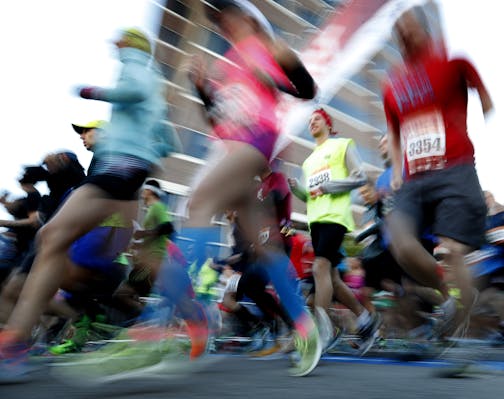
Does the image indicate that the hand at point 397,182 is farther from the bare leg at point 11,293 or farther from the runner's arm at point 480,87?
the bare leg at point 11,293

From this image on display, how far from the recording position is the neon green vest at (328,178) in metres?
4.78

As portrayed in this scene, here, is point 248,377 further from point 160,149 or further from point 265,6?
point 265,6

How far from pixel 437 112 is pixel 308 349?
1271 mm

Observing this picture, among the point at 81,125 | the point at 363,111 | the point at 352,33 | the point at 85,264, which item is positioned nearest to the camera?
the point at 352,33

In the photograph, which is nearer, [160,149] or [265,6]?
[160,149]

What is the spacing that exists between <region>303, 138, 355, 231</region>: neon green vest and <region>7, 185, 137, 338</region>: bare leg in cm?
240

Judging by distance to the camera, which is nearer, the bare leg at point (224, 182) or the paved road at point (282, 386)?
the paved road at point (282, 386)

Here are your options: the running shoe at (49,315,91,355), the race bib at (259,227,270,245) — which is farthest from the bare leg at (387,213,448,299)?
the running shoe at (49,315,91,355)

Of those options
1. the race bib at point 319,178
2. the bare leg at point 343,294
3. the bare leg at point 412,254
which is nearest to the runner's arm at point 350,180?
the race bib at point 319,178

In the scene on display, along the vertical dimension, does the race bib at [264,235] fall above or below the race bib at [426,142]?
below

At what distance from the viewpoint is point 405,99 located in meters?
3.25

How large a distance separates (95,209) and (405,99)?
1596 mm

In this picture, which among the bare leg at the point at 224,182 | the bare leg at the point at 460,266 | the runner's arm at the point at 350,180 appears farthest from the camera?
the runner's arm at the point at 350,180

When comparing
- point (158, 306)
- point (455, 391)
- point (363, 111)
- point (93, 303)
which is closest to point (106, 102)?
point (158, 306)
